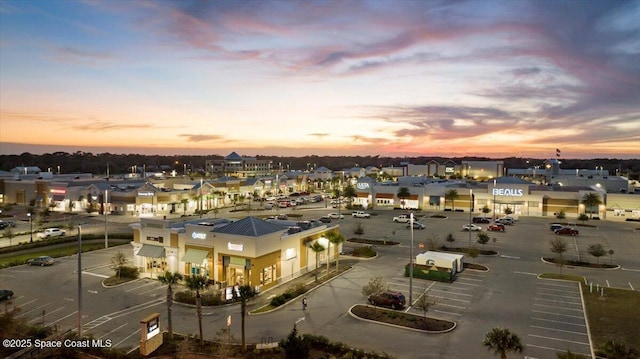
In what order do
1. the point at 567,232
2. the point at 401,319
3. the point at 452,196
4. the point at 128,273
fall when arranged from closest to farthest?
the point at 401,319 → the point at 128,273 → the point at 567,232 → the point at 452,196

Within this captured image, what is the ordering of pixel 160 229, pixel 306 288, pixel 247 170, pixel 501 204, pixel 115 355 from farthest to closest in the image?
pixel 247 170 < pixel 501 204 < pixel 160 229 < pixel 306 288 < pixel 115 355

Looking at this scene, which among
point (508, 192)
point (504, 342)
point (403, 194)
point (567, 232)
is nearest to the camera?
Answer: point (504, 342)

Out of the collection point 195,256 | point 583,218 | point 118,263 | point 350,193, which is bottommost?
point 118,263

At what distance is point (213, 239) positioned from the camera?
3462 centimetres

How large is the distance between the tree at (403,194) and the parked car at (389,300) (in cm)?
5903

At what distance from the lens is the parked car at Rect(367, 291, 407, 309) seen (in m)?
28.3

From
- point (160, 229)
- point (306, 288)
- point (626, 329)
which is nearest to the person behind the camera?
point (626, 329)

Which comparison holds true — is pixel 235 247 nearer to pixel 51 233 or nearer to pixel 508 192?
pixel 51 233

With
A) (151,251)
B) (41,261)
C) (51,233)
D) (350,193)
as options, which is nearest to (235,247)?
(151,251)

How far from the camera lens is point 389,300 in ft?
93.2

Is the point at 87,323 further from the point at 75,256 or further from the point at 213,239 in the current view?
the point at 75,256

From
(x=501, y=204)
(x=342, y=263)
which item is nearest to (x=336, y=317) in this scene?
(x=342, y=263)

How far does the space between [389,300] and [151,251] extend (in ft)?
72.2

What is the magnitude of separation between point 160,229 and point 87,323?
12.6m
